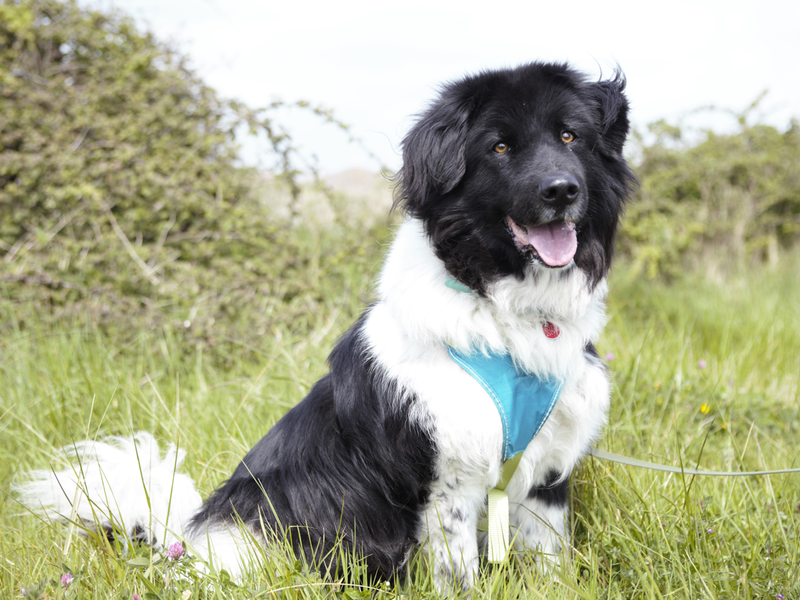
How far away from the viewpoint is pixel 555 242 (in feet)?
6.79

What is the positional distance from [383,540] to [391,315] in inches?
32.1

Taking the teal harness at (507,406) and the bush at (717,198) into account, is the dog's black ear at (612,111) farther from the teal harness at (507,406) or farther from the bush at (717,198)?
the bush at (717,198)

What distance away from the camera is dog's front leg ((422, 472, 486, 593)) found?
6.77 feet

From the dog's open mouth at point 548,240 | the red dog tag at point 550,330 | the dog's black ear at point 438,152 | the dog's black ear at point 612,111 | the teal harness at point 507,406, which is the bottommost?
the teal harness at point 507,406

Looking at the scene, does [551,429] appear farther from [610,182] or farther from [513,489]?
[610,182]

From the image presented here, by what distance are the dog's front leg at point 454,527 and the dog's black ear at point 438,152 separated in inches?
40.2

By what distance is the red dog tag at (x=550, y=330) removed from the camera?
7.07 feet

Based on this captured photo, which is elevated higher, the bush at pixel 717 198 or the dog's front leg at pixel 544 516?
the bush at pixel 717 198

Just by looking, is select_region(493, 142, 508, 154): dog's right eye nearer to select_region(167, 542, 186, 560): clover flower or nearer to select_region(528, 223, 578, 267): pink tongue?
select_region(528, 223, 578, 267): pink tongue

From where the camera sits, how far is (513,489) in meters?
2.20

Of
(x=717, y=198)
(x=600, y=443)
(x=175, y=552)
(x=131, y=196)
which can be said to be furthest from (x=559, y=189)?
(x=717, y=198)

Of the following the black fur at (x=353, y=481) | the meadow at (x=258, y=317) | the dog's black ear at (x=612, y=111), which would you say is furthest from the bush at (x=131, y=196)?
the dog's black ear at (x=612, y=111)

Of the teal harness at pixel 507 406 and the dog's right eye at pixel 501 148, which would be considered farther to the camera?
the dog's right eye at pixel 501 148

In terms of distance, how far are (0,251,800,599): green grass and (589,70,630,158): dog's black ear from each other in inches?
46.6
